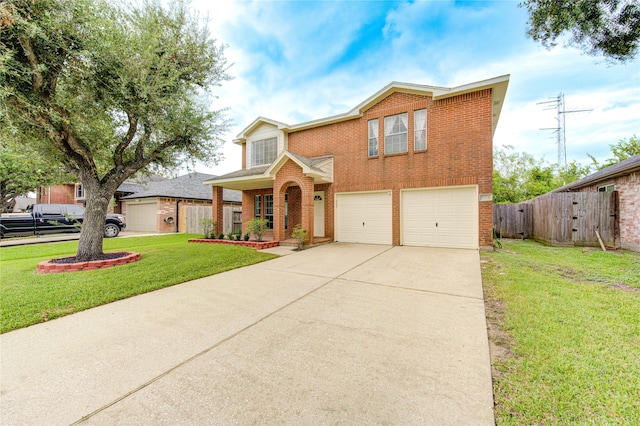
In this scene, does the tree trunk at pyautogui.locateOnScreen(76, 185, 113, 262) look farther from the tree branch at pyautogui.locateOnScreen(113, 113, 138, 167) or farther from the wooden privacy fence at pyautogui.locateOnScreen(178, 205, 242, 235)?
the wooden privacy fence at pyautogui.locateOnScreen(178, 205, 242, 235)

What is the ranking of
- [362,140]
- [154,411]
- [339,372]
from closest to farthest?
[154,411]
[339,372]
[362,140]

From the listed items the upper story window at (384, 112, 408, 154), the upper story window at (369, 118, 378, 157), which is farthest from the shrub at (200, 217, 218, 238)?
the upper story window at (384, 112, 408, 154)

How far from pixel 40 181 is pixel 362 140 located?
19823 mm

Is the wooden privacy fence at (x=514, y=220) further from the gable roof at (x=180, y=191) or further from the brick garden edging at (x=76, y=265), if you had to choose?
the gable roof at (x=180, y=191)

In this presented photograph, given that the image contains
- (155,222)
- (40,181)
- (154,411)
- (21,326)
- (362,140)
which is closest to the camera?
(154,411)

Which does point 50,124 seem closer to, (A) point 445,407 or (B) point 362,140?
(A) point 445,407

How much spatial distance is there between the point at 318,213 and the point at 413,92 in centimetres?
642

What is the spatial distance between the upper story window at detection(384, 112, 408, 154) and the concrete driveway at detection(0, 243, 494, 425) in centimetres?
689

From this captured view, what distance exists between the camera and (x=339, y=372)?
2244mm

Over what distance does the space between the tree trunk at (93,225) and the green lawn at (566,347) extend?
8.75 meters

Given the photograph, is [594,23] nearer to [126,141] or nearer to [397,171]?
[397,171]

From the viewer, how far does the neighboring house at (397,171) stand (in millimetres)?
8672

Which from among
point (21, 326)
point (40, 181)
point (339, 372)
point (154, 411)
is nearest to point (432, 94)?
point (339, 372)

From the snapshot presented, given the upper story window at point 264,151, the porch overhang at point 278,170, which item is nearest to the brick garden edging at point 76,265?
the porch overhang at point 278,170
